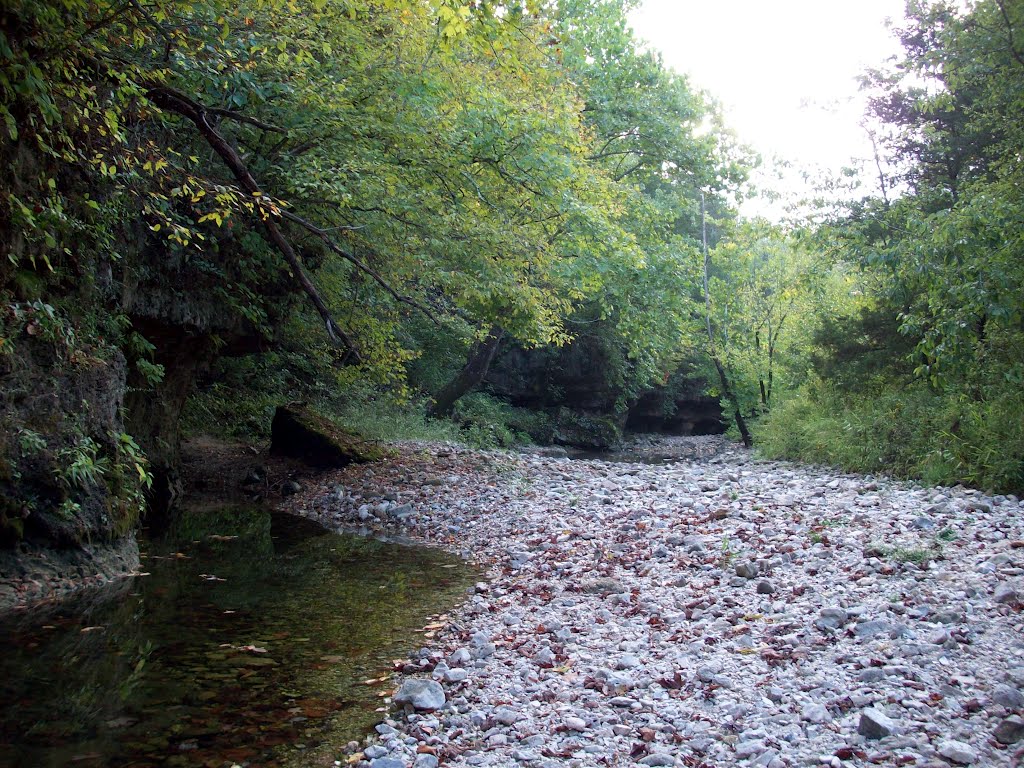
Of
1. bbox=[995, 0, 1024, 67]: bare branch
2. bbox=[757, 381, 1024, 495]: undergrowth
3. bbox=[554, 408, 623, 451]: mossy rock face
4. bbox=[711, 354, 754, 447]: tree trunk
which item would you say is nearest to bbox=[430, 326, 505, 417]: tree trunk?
bbox=[554, 408, 623, 451]: mossy rock face

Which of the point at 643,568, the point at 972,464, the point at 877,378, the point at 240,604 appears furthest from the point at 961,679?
the point at 877,378

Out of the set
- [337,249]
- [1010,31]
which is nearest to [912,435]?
[1010,31]

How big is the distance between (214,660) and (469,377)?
1701 centimetres

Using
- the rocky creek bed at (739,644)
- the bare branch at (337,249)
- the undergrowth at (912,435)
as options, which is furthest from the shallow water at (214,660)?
the undergrowth at (912,435)

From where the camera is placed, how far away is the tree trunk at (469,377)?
21.2m

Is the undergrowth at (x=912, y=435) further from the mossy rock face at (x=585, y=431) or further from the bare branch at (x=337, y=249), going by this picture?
the mossy rock face at (x=585, y=431)

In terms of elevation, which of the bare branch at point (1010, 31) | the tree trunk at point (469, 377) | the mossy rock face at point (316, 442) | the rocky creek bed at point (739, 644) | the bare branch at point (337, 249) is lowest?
the rocky creek bed at point (739, 644)

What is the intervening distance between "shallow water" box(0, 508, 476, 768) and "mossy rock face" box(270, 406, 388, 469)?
20.1 feet

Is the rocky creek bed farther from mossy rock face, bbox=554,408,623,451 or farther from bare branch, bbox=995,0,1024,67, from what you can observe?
mossy rock face, bbox=554,408,623,451

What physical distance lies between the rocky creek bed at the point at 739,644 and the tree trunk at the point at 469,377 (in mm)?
12127

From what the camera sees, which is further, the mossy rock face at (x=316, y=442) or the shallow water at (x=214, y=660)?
the mossy rock face at (x=316, y=442)

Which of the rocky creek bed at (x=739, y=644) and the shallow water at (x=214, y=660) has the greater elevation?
the rocky creek bed at (x=739, y=644)

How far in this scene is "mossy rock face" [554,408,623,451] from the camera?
28312mm

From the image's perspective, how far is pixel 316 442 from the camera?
1490 centimetres
